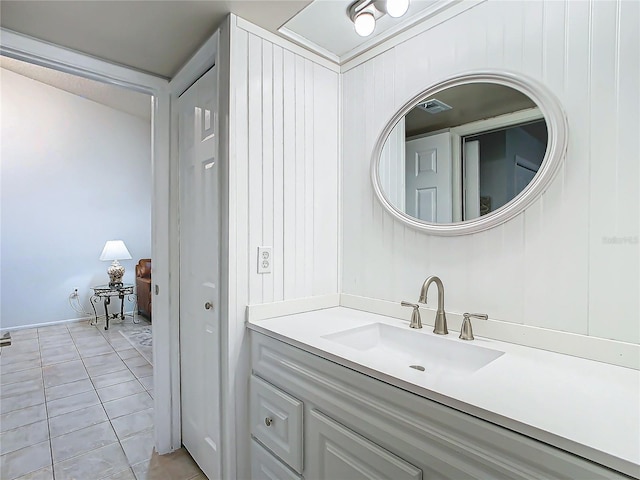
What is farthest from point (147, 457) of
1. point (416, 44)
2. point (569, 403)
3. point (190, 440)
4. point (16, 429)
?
point (416, 44)

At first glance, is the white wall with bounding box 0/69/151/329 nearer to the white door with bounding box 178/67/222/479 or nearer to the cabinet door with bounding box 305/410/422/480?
the white door with bounding box 178/67/222/479

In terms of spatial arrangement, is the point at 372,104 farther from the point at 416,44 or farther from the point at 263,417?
the point at 263,417

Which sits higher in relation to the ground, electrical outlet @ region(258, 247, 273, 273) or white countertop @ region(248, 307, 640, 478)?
electrical outlet @ region(258, 247, 273, 273)

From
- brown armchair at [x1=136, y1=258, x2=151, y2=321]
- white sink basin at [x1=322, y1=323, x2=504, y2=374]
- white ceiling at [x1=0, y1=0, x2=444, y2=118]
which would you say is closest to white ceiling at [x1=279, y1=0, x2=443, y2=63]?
white ceiling at [x1=0, y1=0, x2=444, y2=118]

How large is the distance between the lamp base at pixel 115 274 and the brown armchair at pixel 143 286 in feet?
0.74

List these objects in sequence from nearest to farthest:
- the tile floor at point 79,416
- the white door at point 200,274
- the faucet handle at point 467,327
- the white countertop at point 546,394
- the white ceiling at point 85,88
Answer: the white countertop at point 546,394 < the faucet handle at point 467,327 < the white door at point 200,274 < the tile floor at point 79,416 < the white ceiling at point 85,88

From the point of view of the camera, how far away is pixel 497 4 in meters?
1.25

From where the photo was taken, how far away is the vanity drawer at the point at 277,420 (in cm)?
123

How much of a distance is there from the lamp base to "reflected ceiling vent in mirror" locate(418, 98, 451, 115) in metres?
4.84

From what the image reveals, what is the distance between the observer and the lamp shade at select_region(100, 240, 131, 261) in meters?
4.84

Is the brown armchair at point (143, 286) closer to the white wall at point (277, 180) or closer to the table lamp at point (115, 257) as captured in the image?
the table lamp at point (115, 257)

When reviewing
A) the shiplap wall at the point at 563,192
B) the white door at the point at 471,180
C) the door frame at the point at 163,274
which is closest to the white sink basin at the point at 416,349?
the shiplap wall at the point at 563,192

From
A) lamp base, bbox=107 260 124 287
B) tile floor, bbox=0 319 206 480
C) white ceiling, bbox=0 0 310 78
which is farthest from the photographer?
lamp base, bbox=107 260 124 287

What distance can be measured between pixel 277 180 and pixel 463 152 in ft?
2.70
